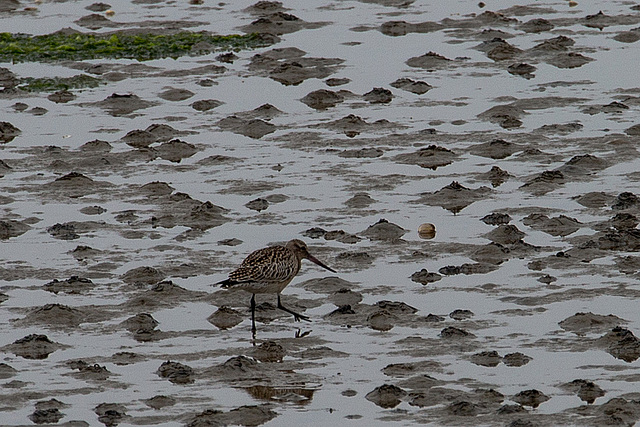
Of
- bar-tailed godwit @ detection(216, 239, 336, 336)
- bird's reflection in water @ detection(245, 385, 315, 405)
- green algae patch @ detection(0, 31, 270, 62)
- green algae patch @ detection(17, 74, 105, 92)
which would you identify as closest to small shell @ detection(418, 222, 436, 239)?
bar-tailed godwit @ detection(216, 239, 336, 336)

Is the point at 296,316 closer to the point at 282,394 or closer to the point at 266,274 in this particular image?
the point at 266,274

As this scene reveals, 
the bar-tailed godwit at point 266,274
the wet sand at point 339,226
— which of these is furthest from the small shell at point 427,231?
the bar-tailed godwit at point 266,274

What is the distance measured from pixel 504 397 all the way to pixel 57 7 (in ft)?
80.7

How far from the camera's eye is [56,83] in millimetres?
27891

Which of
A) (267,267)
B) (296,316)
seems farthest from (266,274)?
(296,316)

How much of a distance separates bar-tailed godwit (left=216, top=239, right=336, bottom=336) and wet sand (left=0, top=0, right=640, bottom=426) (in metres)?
0.32

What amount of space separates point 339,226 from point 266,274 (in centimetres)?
365

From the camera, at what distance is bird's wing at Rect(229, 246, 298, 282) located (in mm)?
15672

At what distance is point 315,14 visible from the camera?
112 ft

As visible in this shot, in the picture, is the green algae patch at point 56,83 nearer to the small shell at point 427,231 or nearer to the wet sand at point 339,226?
the wet sand at point 339,226

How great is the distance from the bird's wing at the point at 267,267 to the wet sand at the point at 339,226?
50cm

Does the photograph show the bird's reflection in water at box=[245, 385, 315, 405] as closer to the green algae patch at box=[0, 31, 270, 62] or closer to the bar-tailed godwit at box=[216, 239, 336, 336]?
the bar-tailed godwit at box=[216, 239, 336, 336]

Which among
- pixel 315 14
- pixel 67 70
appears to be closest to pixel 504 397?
pixel 67 70

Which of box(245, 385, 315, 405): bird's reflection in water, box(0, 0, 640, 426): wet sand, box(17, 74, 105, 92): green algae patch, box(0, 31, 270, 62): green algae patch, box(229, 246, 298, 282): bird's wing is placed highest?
box(229, 246, 298, 282): bird's wing
